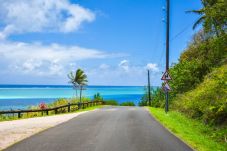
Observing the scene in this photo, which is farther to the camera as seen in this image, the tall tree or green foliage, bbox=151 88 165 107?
green foliage, bbox=151 88 165 107

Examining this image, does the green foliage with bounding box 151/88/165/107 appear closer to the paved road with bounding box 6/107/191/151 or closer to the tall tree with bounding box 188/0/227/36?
the tall tree with bounding box 188/0/227/36

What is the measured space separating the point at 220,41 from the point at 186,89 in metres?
18.2

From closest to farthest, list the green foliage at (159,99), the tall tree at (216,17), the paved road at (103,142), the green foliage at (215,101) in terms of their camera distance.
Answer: the paved road at (103,142) → the green foliage at (215,101) → the tall tree at (216,17) → the green foliage at (159,99)

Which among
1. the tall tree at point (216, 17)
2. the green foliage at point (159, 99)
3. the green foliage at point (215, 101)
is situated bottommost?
the green foliage at point (159, 99)

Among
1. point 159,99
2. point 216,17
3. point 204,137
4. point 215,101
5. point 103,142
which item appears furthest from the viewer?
point 159,99

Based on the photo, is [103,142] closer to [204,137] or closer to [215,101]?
[204,137]

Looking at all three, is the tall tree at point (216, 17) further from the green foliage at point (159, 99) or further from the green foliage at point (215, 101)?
the green foliage at point (159, 99)

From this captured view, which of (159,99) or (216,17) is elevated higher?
(216,17)

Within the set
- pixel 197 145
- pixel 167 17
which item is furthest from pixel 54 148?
pixel 167 17

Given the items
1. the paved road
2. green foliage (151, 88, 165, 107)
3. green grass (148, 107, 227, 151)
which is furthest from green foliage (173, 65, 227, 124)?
green foliage (151, 88, 165, 107)

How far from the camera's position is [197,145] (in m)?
13.2

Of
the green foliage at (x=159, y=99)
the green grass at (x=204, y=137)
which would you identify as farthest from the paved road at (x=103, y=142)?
the green foliage at (x=159, y=99)

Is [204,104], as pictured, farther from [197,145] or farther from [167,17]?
[167,17]

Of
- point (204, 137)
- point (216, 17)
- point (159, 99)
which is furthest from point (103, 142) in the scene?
point (159, 99)
